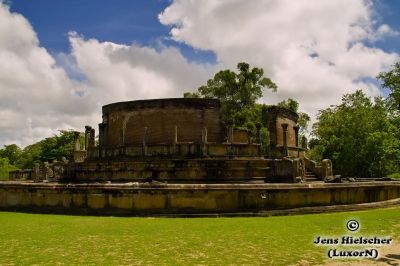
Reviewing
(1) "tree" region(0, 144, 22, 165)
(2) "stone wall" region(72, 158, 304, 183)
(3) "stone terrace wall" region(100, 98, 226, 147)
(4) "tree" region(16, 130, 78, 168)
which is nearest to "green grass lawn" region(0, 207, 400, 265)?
(2) "stone wall" region(72, 158, 304, 183)

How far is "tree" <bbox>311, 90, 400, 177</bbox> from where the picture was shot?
2734 cm

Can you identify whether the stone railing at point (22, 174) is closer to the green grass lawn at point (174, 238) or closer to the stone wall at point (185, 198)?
the stone wall at point (185, 198)

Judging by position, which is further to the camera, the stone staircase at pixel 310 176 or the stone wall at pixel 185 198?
the stone staircase at pixel 310 176

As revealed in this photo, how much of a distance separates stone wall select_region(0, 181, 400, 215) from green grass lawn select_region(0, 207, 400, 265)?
75 centimetres

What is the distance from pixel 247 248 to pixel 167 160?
10774mm

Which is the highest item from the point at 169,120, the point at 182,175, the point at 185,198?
the point at 169,120

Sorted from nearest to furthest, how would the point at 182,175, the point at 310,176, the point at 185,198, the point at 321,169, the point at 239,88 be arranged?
the point at 185,198 < the point at 182,175 < the point at 310,176 < the point at 321,169 < the point at 239,88

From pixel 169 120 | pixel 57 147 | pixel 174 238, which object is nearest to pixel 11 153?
pixel 57 147

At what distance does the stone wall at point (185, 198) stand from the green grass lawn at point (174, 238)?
2.45 ft

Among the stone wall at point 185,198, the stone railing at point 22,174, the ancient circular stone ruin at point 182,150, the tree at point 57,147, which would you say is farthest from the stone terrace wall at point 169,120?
the tree at point 57,147

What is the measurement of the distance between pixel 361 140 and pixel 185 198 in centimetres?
2196

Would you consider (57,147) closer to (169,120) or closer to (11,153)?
(11,153)

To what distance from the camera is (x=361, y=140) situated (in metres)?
29.3

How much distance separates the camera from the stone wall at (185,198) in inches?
430
